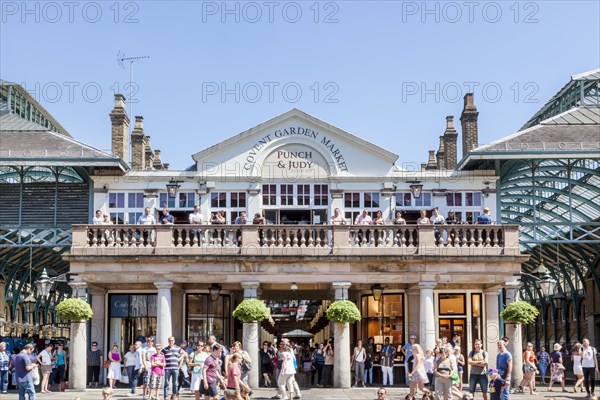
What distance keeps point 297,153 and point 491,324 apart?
868 centimetres

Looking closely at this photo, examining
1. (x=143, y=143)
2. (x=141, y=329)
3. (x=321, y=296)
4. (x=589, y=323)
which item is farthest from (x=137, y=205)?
(x=589, y=323)

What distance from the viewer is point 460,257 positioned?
28.2 meters

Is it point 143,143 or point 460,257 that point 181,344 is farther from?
point 143,143

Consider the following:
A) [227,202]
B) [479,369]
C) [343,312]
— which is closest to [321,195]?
[227,202]

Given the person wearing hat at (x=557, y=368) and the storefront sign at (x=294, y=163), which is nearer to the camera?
the person wearing hat at (x=557, y=368)

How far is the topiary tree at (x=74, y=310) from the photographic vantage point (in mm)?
27375

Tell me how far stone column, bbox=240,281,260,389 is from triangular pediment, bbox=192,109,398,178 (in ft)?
18.3

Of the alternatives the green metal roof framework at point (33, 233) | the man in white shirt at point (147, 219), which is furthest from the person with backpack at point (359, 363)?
the green metal roof framework at point (33, 233)

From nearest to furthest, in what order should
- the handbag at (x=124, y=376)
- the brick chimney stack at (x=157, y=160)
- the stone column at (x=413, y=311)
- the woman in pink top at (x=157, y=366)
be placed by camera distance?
the woman in pink top at (x=157, y=366) → the handbag at (x=124, y=376) → the stone column at (x=413, y=311) → the brick chimney stack at (x=157, y=160)

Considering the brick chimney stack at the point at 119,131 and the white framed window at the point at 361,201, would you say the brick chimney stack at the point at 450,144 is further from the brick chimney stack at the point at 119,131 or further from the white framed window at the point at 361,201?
the brick chimney stack at the point at 119,131

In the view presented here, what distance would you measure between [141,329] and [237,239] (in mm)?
5143

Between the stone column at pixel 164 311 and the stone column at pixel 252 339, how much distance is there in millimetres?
2206

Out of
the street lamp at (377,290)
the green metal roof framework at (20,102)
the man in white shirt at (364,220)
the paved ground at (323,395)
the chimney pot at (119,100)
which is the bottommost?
the paved ground at (323,395)

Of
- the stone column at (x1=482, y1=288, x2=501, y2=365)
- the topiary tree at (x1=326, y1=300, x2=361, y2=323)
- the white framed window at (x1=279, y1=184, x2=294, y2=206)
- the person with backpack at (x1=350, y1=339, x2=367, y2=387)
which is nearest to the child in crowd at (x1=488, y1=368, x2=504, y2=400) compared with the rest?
the topiary tree at (x1=326, y1=300, x2=361, y2=323)
